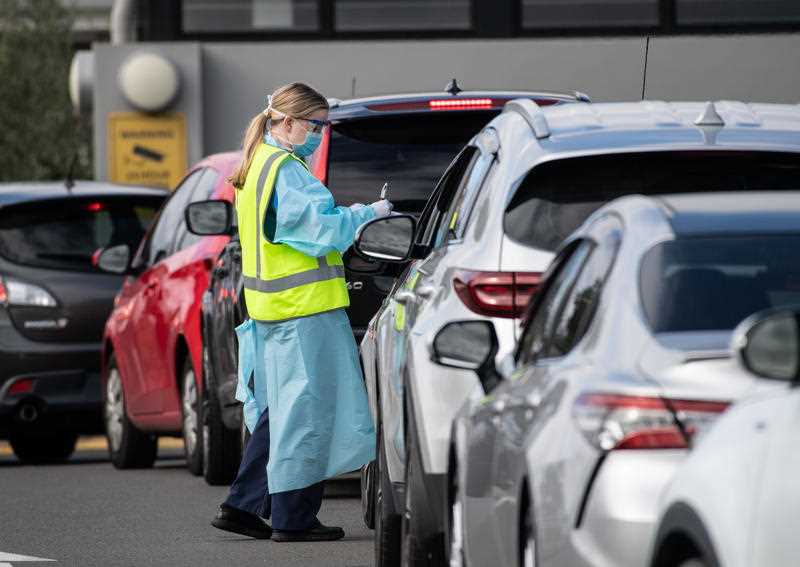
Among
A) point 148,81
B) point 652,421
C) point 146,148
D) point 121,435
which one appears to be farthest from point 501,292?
point 146,148

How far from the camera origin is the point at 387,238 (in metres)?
8.46

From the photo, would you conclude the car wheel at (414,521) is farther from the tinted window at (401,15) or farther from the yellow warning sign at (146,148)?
the tinted window at (401,15)

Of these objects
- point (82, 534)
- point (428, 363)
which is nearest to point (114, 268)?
point (82, 534)

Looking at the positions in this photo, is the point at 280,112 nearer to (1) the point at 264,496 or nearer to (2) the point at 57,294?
(1) the point at 264,496

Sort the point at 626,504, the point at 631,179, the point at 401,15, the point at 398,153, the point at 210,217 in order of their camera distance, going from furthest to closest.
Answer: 1. the point at 401,15
2. the point at 210,217
3. the point at 398,153
4. the point at 631,179
5. the point at 626,504

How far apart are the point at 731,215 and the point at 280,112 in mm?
4387

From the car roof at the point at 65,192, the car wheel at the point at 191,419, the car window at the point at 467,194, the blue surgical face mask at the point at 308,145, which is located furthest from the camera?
the car roof at the point at 65,192

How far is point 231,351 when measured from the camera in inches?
461

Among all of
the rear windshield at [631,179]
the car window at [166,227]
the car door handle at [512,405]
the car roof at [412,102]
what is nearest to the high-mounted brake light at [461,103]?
the car roof at [412,102]

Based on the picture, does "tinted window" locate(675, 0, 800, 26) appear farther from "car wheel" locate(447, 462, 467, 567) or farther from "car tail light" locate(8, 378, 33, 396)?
"car wheel" locate(447, 462, 467, 567)

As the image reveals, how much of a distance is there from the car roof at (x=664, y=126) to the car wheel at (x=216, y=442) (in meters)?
4.87

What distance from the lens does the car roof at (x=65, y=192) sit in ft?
51.3

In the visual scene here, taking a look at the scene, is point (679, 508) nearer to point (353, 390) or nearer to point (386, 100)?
point (353, 390)

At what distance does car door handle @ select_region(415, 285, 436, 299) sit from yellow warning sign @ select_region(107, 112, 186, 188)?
50.6 feet
